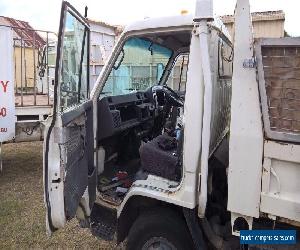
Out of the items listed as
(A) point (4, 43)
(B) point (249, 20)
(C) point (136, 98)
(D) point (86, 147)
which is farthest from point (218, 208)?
(A) point (4, 43)

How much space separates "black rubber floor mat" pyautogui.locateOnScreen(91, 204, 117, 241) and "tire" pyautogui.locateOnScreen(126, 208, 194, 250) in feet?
1.05

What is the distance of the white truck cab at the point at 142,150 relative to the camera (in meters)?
2.44

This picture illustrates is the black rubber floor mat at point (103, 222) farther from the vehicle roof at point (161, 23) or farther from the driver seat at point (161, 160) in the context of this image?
the vehicle roof at point (161, 23)

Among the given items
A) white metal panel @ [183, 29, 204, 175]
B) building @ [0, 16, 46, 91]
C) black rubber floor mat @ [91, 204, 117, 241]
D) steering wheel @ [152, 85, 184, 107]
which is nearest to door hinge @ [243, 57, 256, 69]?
white metal panel @ [183, 29, 204, 175]

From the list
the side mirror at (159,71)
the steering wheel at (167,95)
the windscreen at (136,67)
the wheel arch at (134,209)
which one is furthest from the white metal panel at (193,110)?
the side mirror at (159,71)

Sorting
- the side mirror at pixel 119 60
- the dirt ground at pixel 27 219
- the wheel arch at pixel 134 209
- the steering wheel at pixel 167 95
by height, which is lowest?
the dirt ground at pixel 27 219

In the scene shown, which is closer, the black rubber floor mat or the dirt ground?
the black rubber floor mat

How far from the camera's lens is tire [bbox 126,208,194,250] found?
2641 mm

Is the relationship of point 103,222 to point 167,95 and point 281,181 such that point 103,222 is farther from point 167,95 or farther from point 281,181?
point 167,95

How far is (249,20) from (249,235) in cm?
138

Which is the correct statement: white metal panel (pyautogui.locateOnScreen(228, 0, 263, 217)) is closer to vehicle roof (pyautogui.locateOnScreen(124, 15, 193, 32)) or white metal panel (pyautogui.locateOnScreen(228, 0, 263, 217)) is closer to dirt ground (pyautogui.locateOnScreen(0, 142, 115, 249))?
vehicle roof (pyautogui.locateOnScreen(124, 15, 193, 32))

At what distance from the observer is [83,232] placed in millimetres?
4191

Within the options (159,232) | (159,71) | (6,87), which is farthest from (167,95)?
(6,87)

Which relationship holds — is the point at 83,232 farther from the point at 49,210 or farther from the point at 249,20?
the point at 249,20
